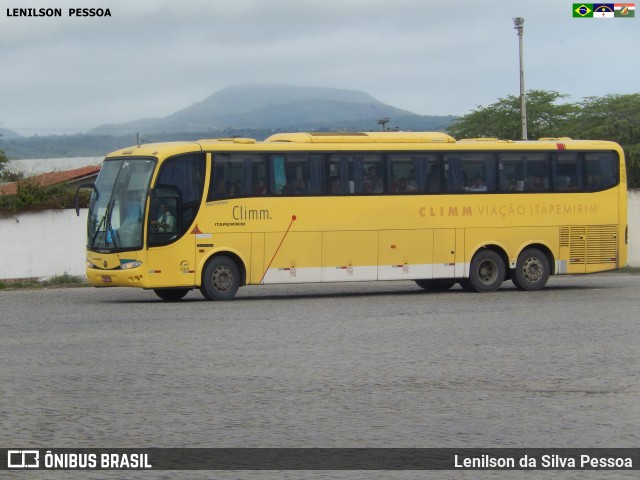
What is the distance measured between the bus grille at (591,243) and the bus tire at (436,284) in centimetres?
282

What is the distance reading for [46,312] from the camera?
905 inches

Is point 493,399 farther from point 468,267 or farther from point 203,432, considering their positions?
point 468,267

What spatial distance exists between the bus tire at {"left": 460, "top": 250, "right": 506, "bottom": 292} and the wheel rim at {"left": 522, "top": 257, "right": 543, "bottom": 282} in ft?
1.63

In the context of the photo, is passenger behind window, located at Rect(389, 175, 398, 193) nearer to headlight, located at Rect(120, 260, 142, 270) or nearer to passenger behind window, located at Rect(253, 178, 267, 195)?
passenger behind window, located at Rect(253, 178, 267, 195)

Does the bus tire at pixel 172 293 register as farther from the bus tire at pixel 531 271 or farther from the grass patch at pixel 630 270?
the grass patch at pixel 630 270

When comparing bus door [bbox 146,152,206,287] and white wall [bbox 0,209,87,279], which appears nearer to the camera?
bus door [bbox 146,152,206,287]

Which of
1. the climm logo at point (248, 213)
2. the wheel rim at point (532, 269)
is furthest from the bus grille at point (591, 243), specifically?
the climm logo at point (248, 213)

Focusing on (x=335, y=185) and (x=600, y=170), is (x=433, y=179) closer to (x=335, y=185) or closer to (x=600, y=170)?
(x=335, y=185)

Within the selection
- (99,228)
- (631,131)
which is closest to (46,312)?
(99,228)

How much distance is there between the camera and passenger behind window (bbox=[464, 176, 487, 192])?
2811 cm

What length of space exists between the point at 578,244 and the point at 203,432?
20338mm

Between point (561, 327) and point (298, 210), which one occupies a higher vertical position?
point (298, 210)

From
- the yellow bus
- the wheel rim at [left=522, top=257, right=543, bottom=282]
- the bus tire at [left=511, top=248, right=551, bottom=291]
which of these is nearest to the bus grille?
the yellow bus

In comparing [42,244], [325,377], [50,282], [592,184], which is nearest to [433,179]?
[592,184]
